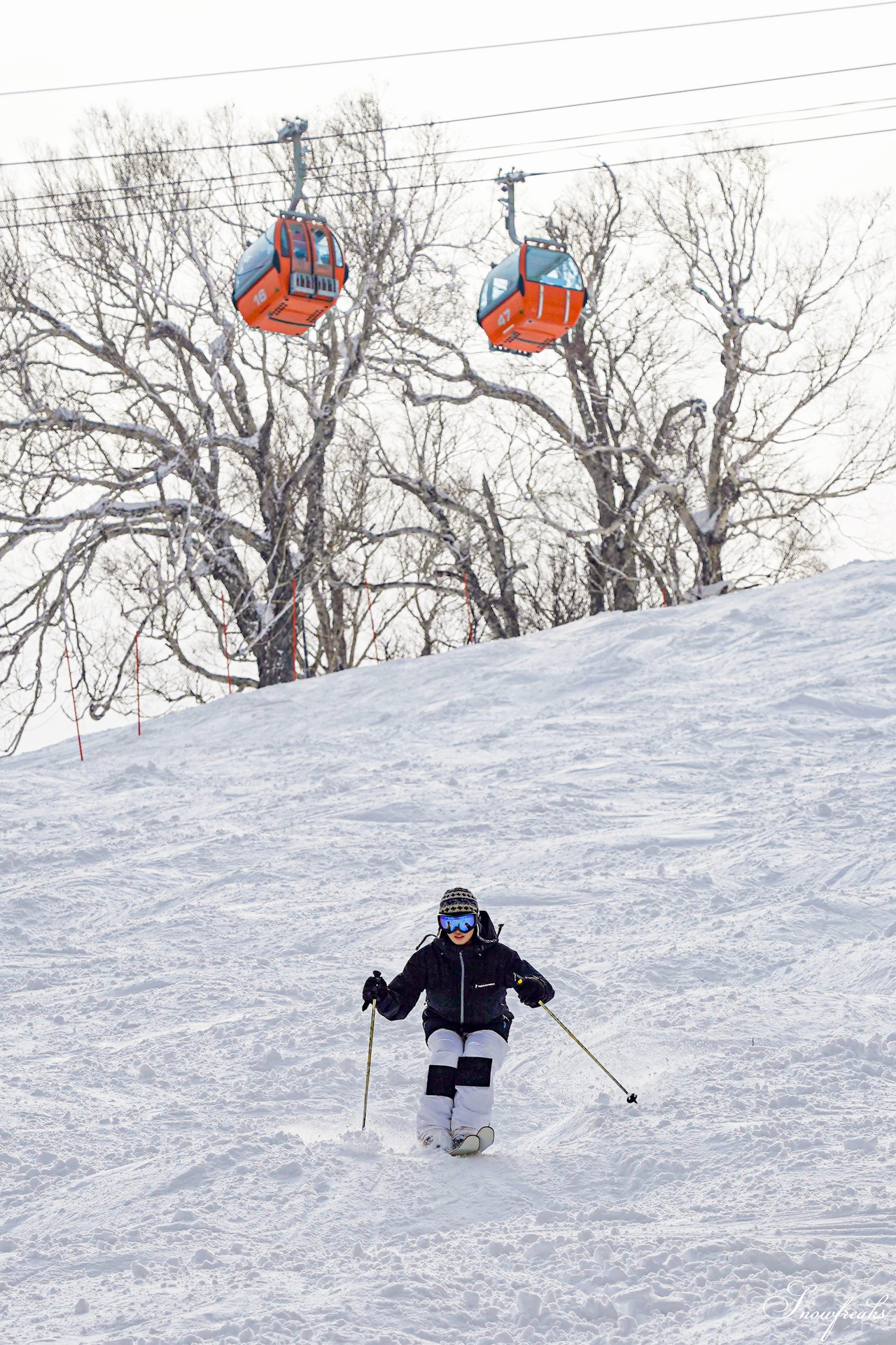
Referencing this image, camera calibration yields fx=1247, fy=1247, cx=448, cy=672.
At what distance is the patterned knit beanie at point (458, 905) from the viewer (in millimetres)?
5266

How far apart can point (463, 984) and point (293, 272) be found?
36.7 feet

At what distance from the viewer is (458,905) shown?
529 centimetres

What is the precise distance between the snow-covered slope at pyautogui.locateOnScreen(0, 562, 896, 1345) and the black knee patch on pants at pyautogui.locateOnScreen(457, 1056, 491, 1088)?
0.26 metres

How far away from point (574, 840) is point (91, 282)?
17.5 meters

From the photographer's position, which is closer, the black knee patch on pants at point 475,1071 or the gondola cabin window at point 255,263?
the black knee patch on pants at point 475,1071

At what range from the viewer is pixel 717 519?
25.9 metres

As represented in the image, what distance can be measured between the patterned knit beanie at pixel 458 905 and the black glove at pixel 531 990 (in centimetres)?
35

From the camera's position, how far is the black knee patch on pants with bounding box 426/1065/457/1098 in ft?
16.2

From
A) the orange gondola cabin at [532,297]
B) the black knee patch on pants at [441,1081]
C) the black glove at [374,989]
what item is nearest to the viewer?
the black knee patch on pants at [441,1081]

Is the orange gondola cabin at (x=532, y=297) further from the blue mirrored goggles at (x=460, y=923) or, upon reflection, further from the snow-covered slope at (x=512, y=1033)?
the blue mirrored goggles at (x=460, y=923)

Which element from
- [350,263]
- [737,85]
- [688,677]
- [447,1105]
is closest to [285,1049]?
[447,1105]

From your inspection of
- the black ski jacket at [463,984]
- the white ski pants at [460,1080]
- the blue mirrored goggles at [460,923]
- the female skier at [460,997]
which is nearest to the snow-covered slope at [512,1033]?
the white ski pants at [460,1080]

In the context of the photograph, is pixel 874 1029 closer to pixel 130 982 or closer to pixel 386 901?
pixel 386 901

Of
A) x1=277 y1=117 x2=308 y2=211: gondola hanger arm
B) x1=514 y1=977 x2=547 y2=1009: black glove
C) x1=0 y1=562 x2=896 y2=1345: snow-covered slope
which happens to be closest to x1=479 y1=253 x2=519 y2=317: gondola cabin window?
x1=277 y1=117 x2=308 y2=211: gondola hanger arm
